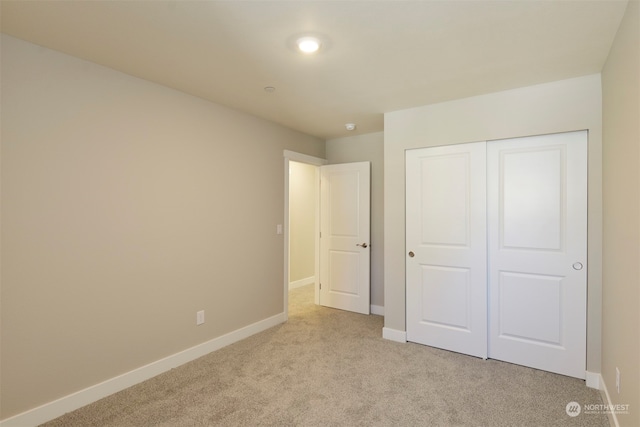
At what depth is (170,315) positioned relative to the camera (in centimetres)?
282

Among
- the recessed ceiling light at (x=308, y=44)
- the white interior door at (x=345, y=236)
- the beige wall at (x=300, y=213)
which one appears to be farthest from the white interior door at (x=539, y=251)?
the beige wall at (x=300, y=213)

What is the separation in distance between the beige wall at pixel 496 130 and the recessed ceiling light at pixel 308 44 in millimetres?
1545

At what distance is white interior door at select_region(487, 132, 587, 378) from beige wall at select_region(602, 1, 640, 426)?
22cm

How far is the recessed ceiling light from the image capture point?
78.5 inches

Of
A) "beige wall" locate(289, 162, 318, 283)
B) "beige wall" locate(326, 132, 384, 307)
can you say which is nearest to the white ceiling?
"beige wall" locate(326, 132, 384, 307)

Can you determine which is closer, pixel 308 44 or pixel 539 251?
pixel 308 44

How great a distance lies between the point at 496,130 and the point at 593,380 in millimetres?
2090

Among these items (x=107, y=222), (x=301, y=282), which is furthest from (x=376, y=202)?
(x=107, y=222)

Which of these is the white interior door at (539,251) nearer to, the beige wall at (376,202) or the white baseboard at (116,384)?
the beige wall at (376,202)

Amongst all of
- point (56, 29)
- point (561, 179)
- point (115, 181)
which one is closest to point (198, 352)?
point (115, 181)

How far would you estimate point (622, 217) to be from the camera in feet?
6.00

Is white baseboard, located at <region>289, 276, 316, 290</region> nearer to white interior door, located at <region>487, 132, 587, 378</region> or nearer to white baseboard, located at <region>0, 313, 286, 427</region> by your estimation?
white baseboard, located at <region>0, 313, 286, 427</region>

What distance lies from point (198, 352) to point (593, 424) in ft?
9.76

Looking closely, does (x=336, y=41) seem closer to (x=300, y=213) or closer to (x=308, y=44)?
(x=308, y=44)
